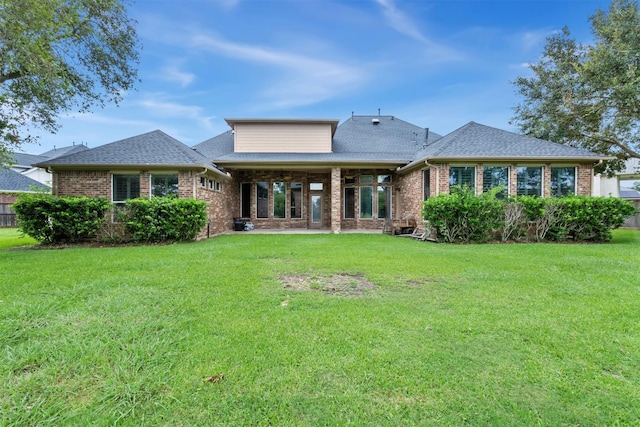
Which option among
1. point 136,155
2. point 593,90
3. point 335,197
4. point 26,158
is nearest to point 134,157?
point 136,155

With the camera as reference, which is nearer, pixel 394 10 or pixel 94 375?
pixel 94 375

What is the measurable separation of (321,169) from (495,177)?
7.51 meters

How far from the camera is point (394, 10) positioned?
1215 centimetres

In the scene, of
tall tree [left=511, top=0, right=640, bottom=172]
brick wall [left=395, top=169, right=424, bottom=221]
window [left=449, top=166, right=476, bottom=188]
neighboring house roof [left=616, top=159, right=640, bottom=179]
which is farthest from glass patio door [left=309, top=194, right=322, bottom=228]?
neighboring house roof [left=616, top=159, right=640, bottom=179]

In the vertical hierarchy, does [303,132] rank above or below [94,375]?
above

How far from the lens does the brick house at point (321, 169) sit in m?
11.3

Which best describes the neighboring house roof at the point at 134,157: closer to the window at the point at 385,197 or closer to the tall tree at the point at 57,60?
the tall tree at the point at 57,60

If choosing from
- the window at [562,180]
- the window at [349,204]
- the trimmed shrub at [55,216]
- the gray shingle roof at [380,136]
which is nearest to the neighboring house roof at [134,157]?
the trimmed shrub at [55,216]

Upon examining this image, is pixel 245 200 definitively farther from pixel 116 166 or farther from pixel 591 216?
pixel 591 216

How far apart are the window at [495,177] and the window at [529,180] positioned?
554mm

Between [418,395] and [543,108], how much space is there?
59.3 feet

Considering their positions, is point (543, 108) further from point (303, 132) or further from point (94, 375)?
point (94, 375)

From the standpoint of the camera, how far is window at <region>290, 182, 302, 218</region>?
16375 mm

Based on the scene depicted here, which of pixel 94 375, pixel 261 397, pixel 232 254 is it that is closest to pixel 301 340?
pixel 261 397
